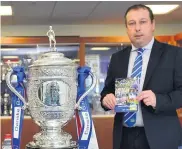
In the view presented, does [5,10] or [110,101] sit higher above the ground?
[5,10]

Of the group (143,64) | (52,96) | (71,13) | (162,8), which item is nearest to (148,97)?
(143,64)

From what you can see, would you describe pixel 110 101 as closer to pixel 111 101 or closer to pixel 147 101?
pixel 111 101

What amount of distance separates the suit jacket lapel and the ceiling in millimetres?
3333

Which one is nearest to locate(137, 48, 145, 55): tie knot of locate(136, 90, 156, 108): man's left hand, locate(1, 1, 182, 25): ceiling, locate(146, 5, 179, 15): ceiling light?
locate(136, 90, 156, 108): man's left hand

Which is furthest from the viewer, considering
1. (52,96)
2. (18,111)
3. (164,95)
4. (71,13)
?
(71,13)

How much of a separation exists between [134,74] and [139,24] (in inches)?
9.0

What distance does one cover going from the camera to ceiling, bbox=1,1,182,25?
16.6 ft

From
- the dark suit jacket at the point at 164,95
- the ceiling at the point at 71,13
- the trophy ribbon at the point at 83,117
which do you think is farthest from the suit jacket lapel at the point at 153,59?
the ceiling at the point at 71,13

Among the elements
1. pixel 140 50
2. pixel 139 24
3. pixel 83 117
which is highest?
pixel 139 24

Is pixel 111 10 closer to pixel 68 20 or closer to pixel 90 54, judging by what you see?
pixel 90 54

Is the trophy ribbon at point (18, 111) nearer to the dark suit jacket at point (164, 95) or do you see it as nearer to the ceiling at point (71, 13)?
the dark suit jacket at point (164, 95)

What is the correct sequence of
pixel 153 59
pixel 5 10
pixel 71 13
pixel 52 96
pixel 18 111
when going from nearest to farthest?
pixel 52 96 → pixel 18 111 → pixel 153 59 → pixel 5 10 → pixel 71 13

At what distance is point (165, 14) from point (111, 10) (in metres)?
1.05

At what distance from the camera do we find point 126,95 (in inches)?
57.1
